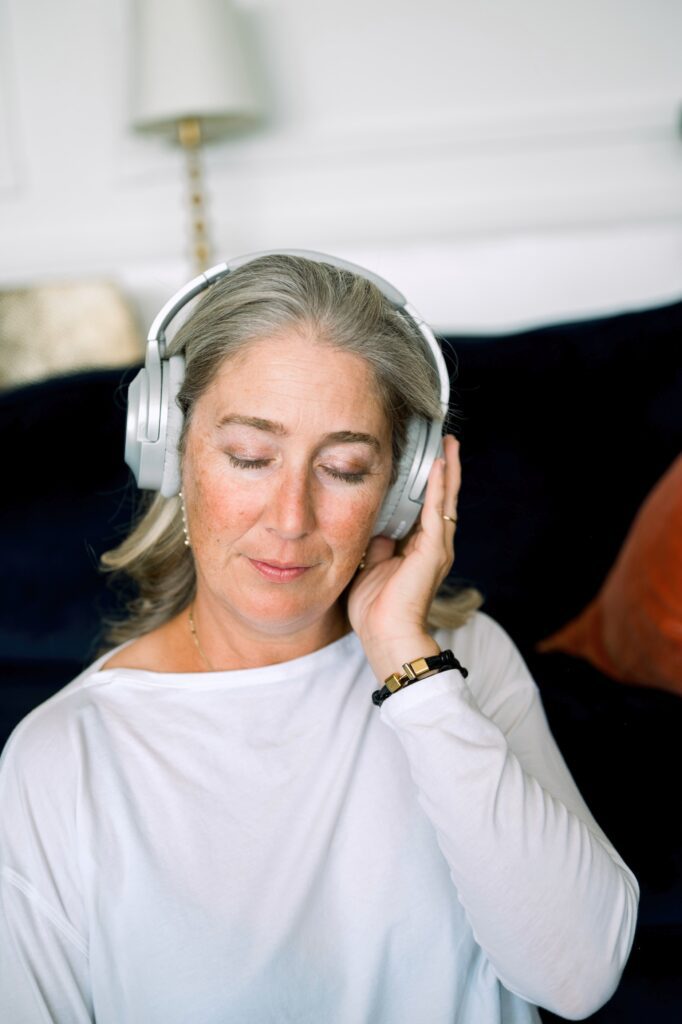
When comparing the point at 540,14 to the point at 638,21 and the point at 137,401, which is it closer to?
the point at 638,21

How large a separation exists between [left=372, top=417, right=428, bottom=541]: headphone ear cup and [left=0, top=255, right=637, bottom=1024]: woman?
0.04 feet

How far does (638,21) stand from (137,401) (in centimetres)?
220

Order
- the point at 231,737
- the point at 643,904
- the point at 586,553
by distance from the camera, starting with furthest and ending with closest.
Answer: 1. the point at 586,553
2. the point at 643,904
3. the point at 231,737

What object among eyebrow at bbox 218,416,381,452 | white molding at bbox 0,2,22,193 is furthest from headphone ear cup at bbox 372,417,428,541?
white molding at bbox 0,2,22,193

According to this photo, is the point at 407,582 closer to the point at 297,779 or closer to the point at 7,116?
the point at 297,779

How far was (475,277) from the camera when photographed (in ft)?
9.05

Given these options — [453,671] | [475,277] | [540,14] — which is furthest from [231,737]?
[540,14]

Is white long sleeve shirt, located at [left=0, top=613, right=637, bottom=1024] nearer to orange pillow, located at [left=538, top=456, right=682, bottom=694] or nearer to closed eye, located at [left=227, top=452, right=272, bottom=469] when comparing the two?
closed eye, located at [left=227, top=452, right=272, bottom=469]

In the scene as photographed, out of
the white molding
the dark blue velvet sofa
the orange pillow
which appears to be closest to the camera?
the dark blue velvet sofa

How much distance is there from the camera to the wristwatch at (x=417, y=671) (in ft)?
3.92

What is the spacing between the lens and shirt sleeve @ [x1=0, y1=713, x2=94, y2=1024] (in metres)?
1.11

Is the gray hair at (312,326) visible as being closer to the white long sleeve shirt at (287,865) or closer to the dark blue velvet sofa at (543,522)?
the white long sleeve shirt at (287,865)

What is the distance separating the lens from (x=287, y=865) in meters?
1.22

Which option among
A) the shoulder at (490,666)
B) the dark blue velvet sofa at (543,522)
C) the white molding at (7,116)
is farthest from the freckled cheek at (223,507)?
the white molding at (7,116)
